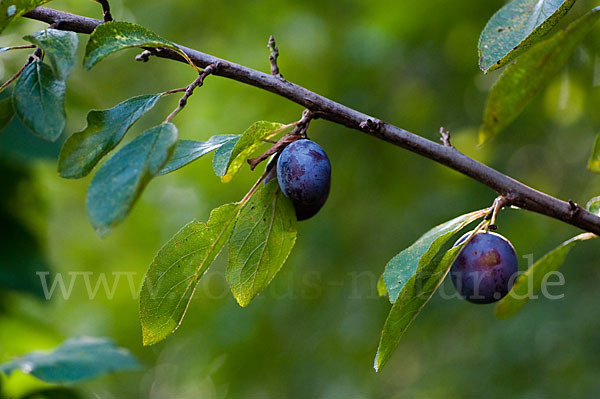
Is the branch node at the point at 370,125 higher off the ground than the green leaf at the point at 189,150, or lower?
higher

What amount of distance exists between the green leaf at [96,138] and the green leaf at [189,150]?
10cm

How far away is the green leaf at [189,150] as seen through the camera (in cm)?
100

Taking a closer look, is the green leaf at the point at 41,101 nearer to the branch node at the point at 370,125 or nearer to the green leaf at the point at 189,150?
the green leaf at the point at 189,150

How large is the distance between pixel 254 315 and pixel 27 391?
1.47m

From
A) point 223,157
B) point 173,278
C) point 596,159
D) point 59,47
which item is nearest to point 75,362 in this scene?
point 173,278

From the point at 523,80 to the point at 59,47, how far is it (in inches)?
23.4

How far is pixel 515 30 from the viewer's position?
0.96 m

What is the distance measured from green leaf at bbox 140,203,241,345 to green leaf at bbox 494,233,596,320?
1.57 ft

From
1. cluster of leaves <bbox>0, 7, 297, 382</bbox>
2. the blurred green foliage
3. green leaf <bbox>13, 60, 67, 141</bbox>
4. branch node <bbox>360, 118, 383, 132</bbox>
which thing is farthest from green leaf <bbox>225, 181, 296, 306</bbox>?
the blurred green foliage

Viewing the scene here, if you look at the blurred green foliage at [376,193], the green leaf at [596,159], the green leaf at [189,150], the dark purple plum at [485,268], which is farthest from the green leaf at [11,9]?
the blurred green foliage at [376,193]

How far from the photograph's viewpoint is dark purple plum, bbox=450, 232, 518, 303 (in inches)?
44.2

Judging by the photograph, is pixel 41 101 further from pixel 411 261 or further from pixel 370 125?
pixel 411 261

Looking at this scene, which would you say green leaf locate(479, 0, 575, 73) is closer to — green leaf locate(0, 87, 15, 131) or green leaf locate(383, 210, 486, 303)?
green leaf locate(383, 210, 486, 303)

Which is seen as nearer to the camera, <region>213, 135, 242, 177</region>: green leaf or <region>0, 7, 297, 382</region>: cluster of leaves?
<region>0, 7, 297, 382</region>: cluster of leaves
